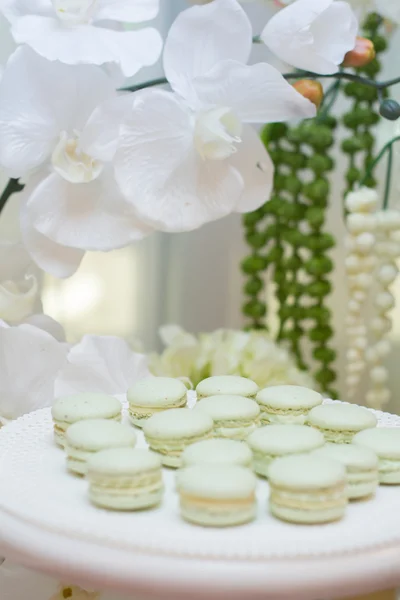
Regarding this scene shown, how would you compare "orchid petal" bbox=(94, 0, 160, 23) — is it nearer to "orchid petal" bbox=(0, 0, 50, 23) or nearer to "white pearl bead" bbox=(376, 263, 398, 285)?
"orchid petal" bbox=(0, 0, 50, 23)

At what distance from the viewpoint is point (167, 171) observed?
0.56 meters

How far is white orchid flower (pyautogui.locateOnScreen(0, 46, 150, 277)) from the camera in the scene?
547 millimetres

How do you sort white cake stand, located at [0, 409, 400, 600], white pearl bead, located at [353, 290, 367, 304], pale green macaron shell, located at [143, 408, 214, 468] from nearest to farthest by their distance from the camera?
white cake stand, located at [0, 409, 400, 600] < pale green macaron shell, located at [143, 408, 214, 468] < white pearl bead, located at [353, 290, 367, 304]

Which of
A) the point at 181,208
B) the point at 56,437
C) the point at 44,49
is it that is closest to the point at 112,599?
the point at 56,437

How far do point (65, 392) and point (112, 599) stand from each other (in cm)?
16

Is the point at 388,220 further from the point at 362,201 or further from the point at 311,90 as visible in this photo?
the point at 311,90

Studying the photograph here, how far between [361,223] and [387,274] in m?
0.06

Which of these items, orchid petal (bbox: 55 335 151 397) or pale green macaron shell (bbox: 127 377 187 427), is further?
orchid petal (bbox: 55 335 151 397)

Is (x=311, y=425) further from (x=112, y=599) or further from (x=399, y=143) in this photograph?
(x=399, y=143)

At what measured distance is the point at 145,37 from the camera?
56cm

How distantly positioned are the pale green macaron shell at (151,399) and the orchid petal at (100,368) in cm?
9

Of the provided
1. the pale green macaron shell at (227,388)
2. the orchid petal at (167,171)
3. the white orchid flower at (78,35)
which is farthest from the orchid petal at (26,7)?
the pale green macaron shell at (227,388)

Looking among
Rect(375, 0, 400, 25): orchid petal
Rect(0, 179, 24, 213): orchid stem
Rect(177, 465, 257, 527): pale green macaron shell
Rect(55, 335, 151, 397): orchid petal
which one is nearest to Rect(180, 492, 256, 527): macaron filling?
Rect(177, 465, 257, 527): pale green macaron shell

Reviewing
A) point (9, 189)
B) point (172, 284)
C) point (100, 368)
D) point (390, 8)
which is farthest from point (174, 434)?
point (172, 284)
